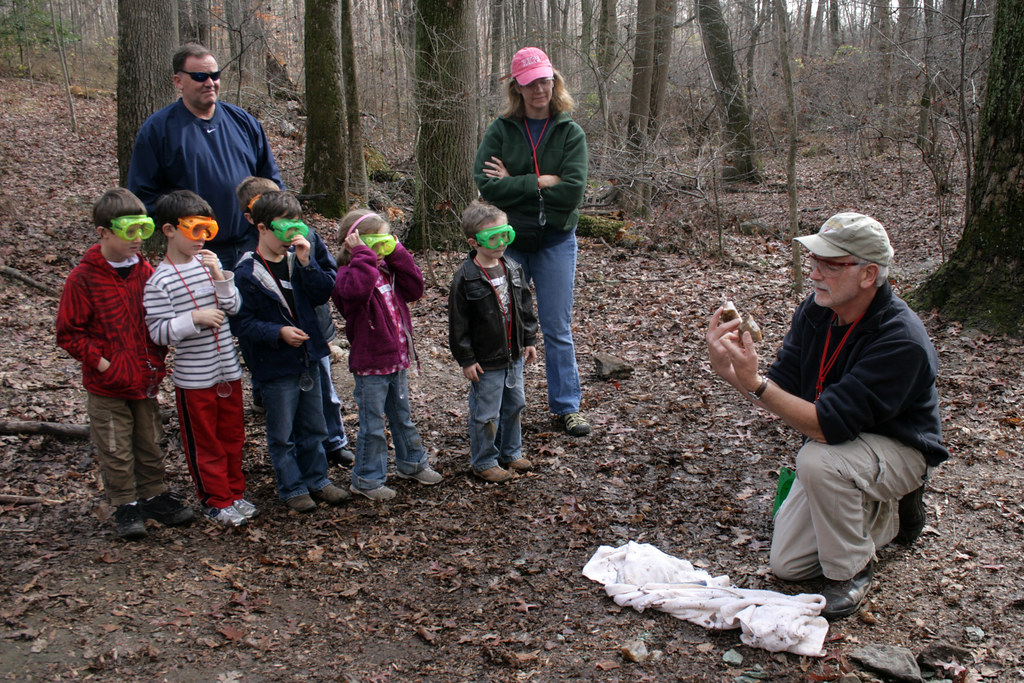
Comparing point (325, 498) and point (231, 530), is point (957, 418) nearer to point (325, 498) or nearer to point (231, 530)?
point (325, 498)

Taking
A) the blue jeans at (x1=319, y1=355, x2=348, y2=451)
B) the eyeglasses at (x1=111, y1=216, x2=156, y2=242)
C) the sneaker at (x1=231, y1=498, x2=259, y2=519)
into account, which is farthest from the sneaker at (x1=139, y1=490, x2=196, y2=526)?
the eyeglasses at (x1=111, y1=216, x2=156, y2=242)

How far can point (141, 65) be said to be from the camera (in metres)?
8.48

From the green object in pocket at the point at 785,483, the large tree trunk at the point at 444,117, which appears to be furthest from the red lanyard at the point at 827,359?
the large tree trunk at the point at 444,117

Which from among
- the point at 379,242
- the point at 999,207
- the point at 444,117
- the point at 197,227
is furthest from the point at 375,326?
the point at 444,117

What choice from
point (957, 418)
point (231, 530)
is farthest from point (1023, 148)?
point (231, 530)

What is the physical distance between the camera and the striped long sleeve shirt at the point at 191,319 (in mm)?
3881

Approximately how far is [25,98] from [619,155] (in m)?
15.9

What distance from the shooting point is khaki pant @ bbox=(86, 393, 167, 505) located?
3.88 metres

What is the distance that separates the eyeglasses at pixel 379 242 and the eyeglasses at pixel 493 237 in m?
0.52

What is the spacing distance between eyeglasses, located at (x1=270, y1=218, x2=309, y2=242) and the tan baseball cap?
8.63ft

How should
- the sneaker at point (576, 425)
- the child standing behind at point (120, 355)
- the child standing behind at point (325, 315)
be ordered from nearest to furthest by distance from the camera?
the child standing behind at point (120, 355) < the child standing behind at point (325, 315) < the sneaker at point (576, 425)

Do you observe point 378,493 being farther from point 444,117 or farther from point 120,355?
point 444,117

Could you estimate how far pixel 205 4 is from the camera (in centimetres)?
2095

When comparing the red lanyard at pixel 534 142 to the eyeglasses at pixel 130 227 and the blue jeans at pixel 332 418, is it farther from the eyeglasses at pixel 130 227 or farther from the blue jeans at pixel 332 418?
the eyeglasses at pixel 130 227
